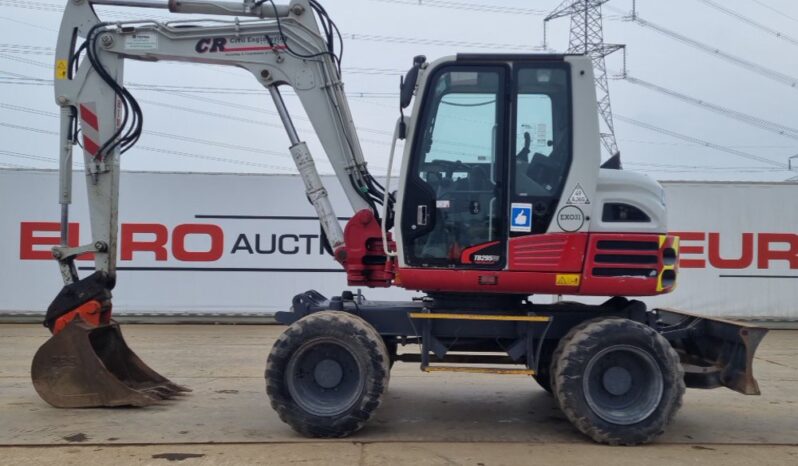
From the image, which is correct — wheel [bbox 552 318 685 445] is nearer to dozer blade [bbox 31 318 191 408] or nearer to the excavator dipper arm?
the excavator dipper arm

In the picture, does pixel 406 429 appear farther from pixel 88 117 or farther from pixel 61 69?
pixel 61 69

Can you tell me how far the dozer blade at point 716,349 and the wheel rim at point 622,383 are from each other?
2.03 ft

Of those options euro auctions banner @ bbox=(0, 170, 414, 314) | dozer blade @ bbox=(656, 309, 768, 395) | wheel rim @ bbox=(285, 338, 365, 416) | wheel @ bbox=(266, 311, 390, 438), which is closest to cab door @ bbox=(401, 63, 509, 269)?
wheel @ bbox=(266, 311, 390, 438)

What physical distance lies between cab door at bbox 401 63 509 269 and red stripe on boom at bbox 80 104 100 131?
3.23 m

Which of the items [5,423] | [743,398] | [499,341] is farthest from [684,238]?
[5,423]

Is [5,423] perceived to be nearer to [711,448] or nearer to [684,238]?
[711,448]

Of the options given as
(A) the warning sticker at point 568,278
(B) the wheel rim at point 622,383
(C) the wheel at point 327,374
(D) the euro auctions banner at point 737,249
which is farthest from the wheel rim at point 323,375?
(D) the euro auctions banner at point 737,249

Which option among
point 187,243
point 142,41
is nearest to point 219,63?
point 142,41

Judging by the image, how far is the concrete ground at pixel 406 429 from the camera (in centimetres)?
578

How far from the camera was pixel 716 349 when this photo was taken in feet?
22.7

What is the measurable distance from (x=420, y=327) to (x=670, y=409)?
215cm

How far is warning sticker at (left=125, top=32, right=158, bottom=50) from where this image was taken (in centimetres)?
726

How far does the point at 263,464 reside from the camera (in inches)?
217

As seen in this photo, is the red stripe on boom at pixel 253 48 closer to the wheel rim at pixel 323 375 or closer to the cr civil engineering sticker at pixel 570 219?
the wheel rim at pixel 323 375
